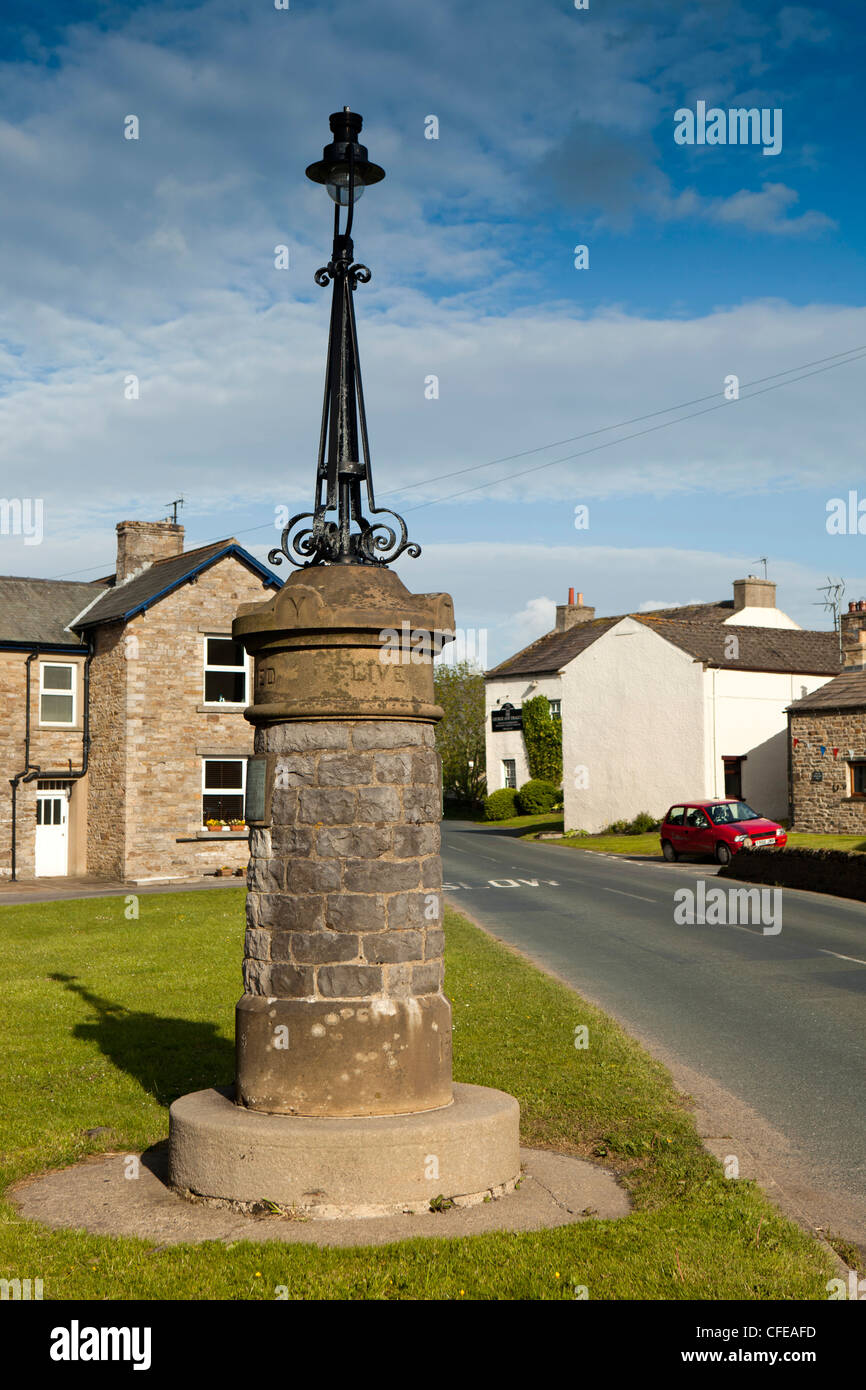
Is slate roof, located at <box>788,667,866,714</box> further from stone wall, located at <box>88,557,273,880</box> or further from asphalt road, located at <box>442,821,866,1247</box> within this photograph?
stone wall, located at <box>88,557,273,880</box>

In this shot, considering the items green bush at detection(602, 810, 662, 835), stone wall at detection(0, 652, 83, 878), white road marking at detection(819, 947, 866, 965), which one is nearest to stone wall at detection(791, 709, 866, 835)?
green bush at detection(602, 810, 662, 835)

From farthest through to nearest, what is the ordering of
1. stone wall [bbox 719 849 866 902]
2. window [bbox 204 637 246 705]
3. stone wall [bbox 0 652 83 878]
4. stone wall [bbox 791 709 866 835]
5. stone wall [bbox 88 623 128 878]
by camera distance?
stone wall [bbox 791 709 866 835] < window [bbox 204 637 246 705] < stone wall [bbox 0 652 83 878] < stone wall [bbox 88 623 128 878] < stone wall [bbox 719 849 866 902]

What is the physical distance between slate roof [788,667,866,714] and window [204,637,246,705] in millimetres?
17709

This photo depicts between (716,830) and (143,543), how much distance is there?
17.9 metres

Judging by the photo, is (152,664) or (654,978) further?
(152,664)

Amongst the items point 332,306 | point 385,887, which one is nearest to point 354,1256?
point 385,887

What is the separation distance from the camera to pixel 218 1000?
41.2ft

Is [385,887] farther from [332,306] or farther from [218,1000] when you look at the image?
[218,1000]

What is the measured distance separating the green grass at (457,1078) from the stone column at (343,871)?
3.88ft

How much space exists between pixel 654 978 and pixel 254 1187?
29.1 ft

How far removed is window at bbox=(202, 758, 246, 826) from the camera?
1249 inches

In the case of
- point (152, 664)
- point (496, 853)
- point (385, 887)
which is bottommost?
point (496, 853)

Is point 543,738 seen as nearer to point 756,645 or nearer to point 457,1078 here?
point 756,645

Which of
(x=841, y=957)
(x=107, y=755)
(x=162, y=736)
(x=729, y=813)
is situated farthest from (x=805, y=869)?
(x=107, y=755)
